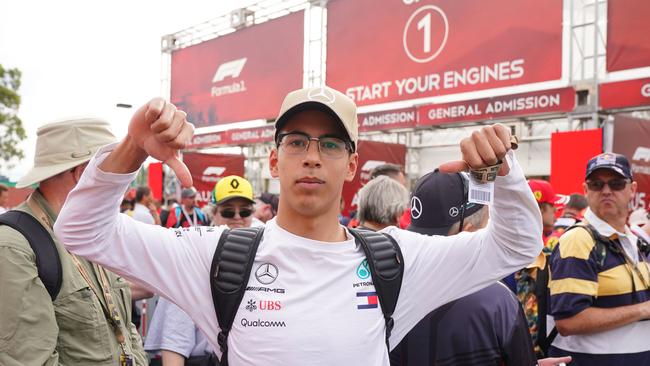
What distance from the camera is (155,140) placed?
4.26 ft

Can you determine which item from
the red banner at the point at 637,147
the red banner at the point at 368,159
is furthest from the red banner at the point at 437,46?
the red banner at the point at 637,147

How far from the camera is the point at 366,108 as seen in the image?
13.2 m

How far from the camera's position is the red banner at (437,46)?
9.98 meters

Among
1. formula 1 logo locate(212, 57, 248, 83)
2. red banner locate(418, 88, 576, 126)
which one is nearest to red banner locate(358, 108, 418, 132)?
red banner locate(418, 88, 576, 126)

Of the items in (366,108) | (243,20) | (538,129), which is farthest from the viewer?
(243,20)

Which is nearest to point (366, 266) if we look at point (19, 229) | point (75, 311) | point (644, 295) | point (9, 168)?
point (75, 311)

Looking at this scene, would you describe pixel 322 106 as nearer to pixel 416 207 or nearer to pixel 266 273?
pixel 266 273

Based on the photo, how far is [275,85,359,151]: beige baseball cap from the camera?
1566mm

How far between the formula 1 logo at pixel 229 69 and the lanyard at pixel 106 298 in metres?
15.1

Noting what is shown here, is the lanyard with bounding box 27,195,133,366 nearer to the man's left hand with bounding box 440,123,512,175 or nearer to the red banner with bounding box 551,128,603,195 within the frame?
the man's left hand with bounding box 440,123,512,175

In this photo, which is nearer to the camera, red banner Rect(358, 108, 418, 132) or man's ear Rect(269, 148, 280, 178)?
man's ear Rect(269, 148, 280, 178)

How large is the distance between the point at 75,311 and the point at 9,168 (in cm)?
2915

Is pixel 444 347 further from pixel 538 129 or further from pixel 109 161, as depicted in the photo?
→ pixel 538 129

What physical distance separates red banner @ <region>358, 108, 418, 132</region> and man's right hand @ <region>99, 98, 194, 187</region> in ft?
33.8
